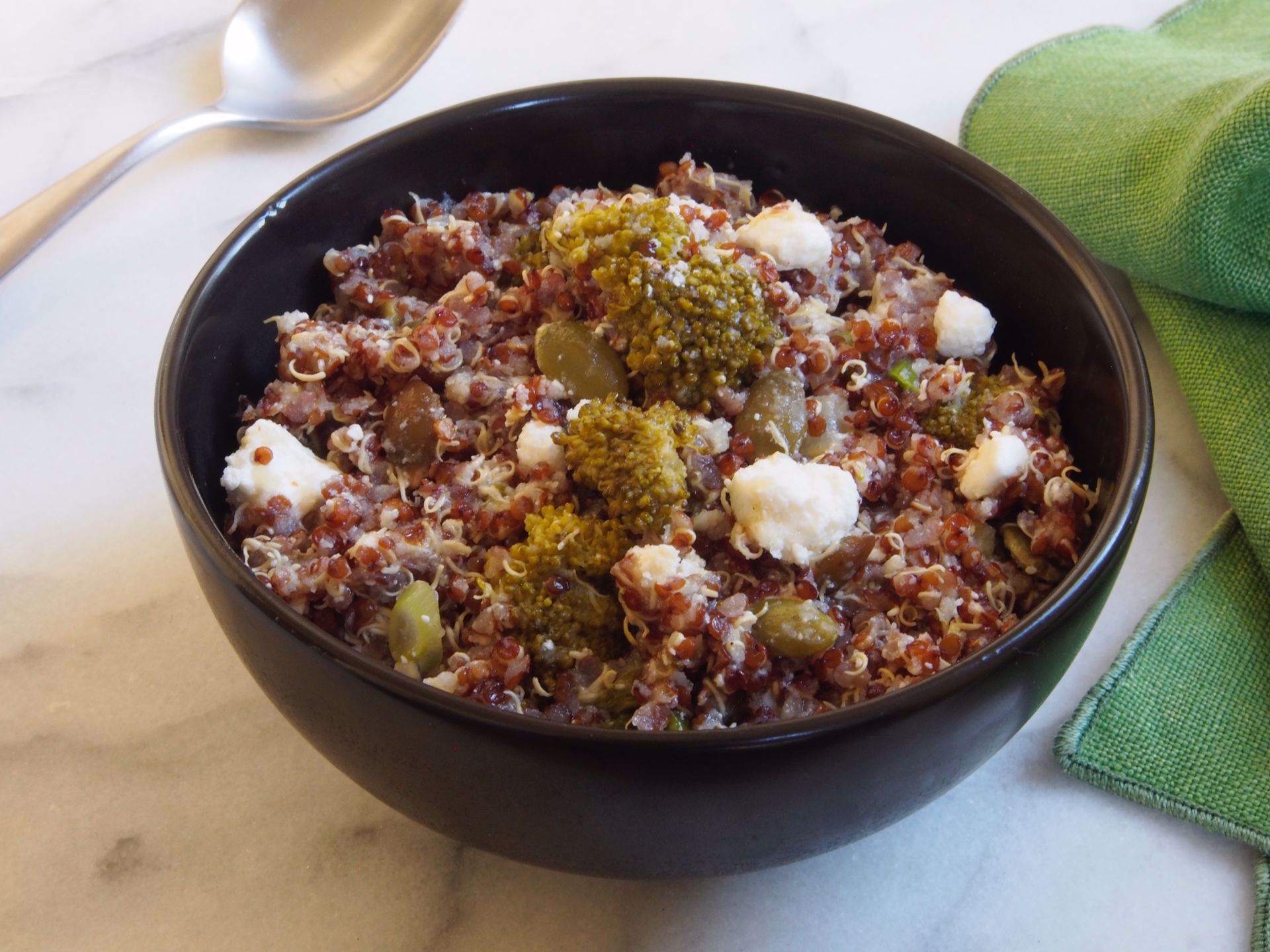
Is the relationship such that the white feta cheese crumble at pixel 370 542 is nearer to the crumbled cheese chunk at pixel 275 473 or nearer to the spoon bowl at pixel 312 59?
the crumbled cheese chunk at pixel 275 473

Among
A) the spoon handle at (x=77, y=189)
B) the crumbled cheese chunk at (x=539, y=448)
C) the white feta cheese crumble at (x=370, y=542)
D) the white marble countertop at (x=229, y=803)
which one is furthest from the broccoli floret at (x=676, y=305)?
the spoon handle at (x=77, y=189)

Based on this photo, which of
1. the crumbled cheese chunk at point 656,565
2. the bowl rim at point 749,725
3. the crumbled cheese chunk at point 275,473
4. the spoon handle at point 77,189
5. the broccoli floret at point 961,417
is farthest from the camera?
the spoon handle at point 77,189

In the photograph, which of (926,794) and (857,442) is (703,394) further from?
(926,794)

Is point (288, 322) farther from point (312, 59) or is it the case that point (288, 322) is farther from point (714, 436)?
point (312, 59)

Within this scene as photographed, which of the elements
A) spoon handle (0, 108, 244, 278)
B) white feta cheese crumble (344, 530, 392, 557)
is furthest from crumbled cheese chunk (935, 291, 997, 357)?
spoon handle (0, 108, 244, 278)

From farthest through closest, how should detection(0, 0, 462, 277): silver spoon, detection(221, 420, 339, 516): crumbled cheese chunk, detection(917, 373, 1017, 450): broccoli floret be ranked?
detection(0, 0, 462, 277): silver spoon < detection(917, 373, 1017, 450): broccoli floret < detection(221, 420, 339, 516): crumbled cheese chunk

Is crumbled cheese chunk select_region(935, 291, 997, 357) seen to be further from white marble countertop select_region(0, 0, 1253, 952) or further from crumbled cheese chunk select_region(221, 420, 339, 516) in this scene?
crumbled cheese chunk select_region(221, 420, 339, 516)
